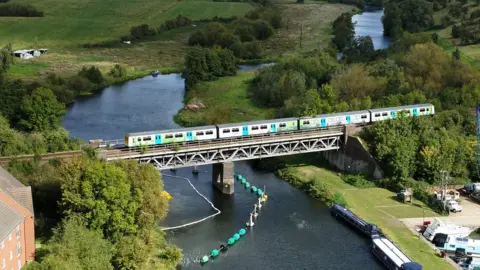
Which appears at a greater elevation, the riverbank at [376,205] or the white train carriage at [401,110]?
the white train carriage at [401,110]

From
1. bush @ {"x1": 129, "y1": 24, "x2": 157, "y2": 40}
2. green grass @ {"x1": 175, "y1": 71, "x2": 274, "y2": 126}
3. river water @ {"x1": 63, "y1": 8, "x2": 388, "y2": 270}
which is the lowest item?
river water @ {"x1": 63, "y1": 8, "x2": 388, "y2": 270}

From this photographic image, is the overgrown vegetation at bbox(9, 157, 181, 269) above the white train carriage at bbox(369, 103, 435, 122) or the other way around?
the other way around

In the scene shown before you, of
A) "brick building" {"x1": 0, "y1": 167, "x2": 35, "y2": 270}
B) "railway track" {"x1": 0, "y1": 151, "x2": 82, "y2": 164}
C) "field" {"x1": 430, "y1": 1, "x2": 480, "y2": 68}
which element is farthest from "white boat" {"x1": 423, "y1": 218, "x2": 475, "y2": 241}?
"field" {"x1": 430, "y1": 1, "x2": 480, "y2": 68}

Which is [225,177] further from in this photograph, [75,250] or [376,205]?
[75,250]

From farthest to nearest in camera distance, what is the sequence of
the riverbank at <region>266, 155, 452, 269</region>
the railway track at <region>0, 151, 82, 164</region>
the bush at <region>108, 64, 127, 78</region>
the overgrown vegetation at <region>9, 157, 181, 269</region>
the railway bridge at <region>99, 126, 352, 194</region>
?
the bush at <region>108, 64, 127, 78</region>, the railway bridge at <region>99, 126, 352, 194</region>, the railway track at <region>0, 151, 82, 164</region>, the riverbank at <region>266, 155, 452, 269</region>, the overgrown vegetation at <region>9, 157, 181, 269</region>

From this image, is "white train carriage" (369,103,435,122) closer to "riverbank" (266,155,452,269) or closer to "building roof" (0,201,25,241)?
"riverbank" (266,155,452,269)

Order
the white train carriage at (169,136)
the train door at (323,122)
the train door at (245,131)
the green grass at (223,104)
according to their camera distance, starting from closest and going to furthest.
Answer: the white train carriage at (169,136) → the train door at (245,131) → the train door at (323,122) → the green grass at (223,104)

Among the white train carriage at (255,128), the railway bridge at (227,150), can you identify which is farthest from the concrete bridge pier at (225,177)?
the white train carriage at (255,128)

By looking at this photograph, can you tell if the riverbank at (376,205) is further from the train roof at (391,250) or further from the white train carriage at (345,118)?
the white train carriage at (345,118)
